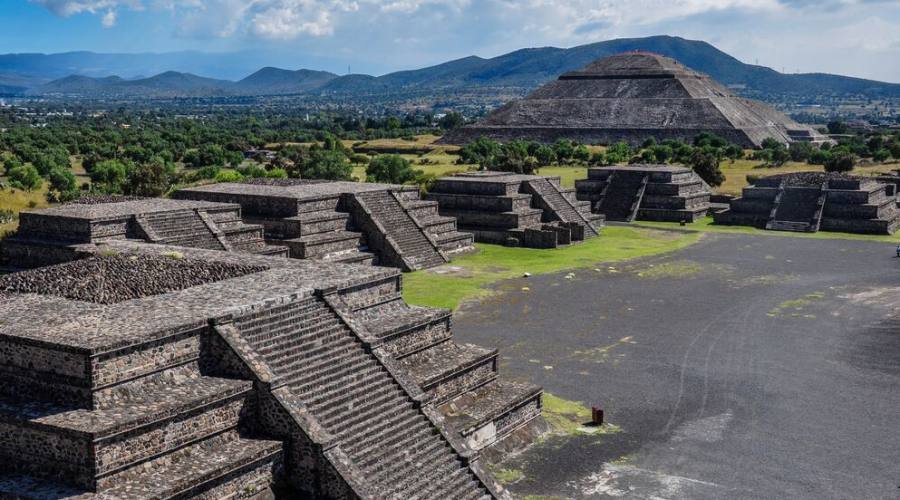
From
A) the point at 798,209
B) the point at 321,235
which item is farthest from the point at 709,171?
the point at 321,235

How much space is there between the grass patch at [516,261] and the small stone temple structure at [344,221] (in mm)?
1409

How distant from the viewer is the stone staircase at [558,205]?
52.5 m

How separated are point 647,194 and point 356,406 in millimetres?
47242

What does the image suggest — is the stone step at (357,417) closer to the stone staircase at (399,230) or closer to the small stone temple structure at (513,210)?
the stone staircase at (399,230)

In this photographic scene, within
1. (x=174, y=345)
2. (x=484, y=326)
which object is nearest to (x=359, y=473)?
(x=174, y=345)

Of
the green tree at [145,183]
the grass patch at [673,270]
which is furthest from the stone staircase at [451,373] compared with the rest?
the green tree at [145,183]

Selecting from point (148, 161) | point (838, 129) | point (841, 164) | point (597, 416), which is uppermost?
point (838, 129)

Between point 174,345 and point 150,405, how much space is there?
4.93 ft

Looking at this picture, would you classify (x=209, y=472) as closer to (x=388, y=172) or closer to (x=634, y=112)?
(x=388, y=172)

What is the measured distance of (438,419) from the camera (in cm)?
1838

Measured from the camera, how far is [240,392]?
16.4 metres

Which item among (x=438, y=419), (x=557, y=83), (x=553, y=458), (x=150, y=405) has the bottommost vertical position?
(x=553, y=458)

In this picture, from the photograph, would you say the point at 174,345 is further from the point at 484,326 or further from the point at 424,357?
the point at 484,326

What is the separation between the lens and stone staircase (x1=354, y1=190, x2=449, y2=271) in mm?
40844
